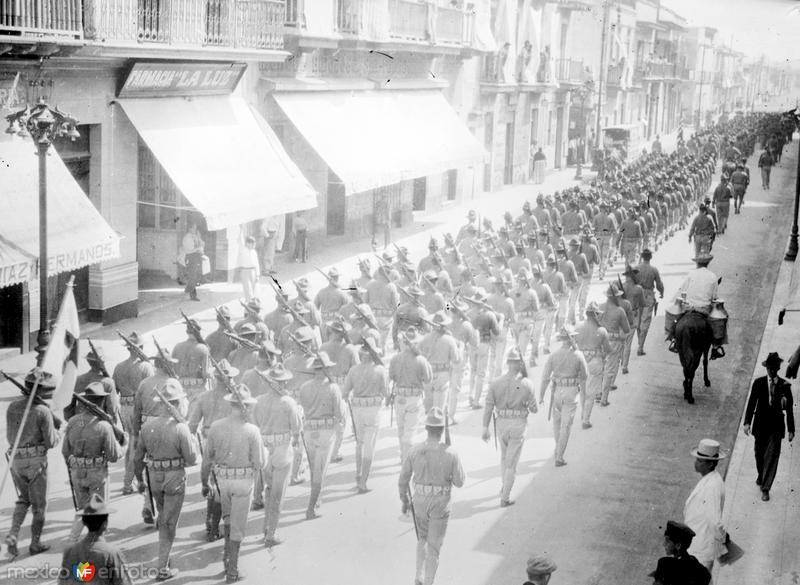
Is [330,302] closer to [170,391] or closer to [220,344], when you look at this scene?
[220,344]

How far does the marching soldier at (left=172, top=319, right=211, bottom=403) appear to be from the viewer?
11656 millimetres

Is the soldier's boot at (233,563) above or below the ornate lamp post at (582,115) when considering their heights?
below

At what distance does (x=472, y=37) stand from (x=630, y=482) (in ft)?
79.9

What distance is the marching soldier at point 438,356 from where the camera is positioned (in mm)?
12844

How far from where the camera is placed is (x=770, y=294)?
22.6 m

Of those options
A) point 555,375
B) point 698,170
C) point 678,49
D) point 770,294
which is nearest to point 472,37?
point 698,170

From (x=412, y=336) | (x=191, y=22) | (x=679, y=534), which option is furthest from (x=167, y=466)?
(x=191, y=22)

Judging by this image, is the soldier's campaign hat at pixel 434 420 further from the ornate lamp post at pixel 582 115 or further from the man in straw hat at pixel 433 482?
the ornate lamp post at pixel 582 115

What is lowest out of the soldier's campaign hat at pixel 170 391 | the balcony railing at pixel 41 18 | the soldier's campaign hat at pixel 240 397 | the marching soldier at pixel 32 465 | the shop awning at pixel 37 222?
the marching soldier at pixel 32 465

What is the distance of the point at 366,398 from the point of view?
11328 millimetres

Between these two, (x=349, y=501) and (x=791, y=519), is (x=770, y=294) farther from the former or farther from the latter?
(x=349, y=501)

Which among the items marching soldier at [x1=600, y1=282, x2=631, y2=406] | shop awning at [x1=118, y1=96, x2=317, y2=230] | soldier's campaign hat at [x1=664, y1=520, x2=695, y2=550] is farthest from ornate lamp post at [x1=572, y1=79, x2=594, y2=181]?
soldier's campaign hat at [x1=664, y1=520, x2=695, y2=550]

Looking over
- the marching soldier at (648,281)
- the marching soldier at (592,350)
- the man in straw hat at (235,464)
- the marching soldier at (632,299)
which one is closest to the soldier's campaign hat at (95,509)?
the man in straw hat at (235,464)

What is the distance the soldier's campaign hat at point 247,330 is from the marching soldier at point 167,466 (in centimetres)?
304
